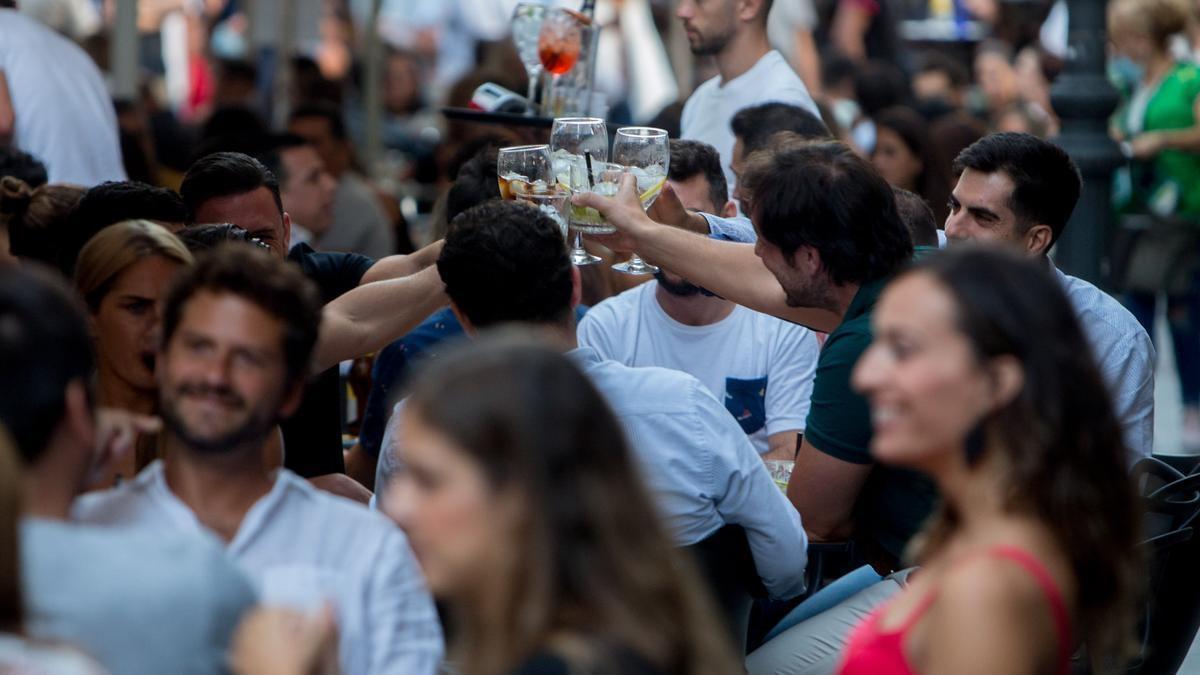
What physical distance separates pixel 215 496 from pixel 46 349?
1.50ft

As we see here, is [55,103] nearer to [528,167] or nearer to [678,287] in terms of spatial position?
[678,287]

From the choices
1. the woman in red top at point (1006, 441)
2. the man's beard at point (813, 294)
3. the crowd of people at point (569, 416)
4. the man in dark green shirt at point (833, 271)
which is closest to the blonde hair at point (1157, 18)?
the crowd of people at point (569, 416)

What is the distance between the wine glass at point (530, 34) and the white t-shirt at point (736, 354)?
742mm

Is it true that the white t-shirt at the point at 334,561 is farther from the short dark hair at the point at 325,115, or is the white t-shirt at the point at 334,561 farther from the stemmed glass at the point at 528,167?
the short dark hair at the point at 325,115

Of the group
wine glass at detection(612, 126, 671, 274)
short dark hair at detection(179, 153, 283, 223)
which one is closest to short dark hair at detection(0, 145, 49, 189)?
short dark hair at detection(179, 153, 283, 223)

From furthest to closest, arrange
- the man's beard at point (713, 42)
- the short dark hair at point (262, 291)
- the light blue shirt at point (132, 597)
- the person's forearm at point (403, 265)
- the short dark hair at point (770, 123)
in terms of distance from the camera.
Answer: the man's beard at point (713, 42) → the short dark hair at point (770, 123) → the person's forearm at point (403, 265) → the short dark hair at point (262, 291) → the light blue shirt at point (132, 597)

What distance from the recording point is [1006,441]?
219 centimetres

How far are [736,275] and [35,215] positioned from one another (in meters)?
1.74

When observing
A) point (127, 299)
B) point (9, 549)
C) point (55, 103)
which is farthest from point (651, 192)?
point (55, 103)

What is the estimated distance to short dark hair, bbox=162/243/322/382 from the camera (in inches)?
102

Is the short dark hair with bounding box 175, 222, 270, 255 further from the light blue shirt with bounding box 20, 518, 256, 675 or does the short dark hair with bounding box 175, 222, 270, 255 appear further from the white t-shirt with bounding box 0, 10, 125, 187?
the white t-shirt with bounding box 0, 10, 125, 187

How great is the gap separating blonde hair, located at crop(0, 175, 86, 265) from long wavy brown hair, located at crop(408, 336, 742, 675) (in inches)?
94.0

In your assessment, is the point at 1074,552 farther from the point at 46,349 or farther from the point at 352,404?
the point at 352,404

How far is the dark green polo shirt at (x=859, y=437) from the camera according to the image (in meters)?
3.37
